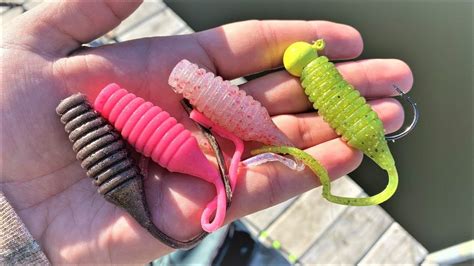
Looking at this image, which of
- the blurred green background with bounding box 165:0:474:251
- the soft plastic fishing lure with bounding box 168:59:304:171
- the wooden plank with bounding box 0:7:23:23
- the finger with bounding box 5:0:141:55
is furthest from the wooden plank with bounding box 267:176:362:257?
the wooden plank with bounding box 0:7:23:23

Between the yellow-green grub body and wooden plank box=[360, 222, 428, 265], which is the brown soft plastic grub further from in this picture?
wooden plank box=[360, 222, 428, 265]

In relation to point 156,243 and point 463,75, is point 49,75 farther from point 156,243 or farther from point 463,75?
point 463,75

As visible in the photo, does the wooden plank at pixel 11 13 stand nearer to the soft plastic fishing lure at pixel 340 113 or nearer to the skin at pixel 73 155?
the skin at pixel 73 155

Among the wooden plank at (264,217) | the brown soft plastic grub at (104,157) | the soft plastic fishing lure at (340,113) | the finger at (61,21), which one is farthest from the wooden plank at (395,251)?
the finger at (61,21)

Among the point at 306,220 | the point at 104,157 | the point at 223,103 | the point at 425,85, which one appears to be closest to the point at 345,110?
the point at 223,103

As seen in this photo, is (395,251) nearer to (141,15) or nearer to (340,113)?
(340,113)

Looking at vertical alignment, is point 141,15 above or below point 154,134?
below

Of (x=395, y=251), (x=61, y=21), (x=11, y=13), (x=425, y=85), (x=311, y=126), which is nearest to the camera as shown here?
(x=61, y=21)
